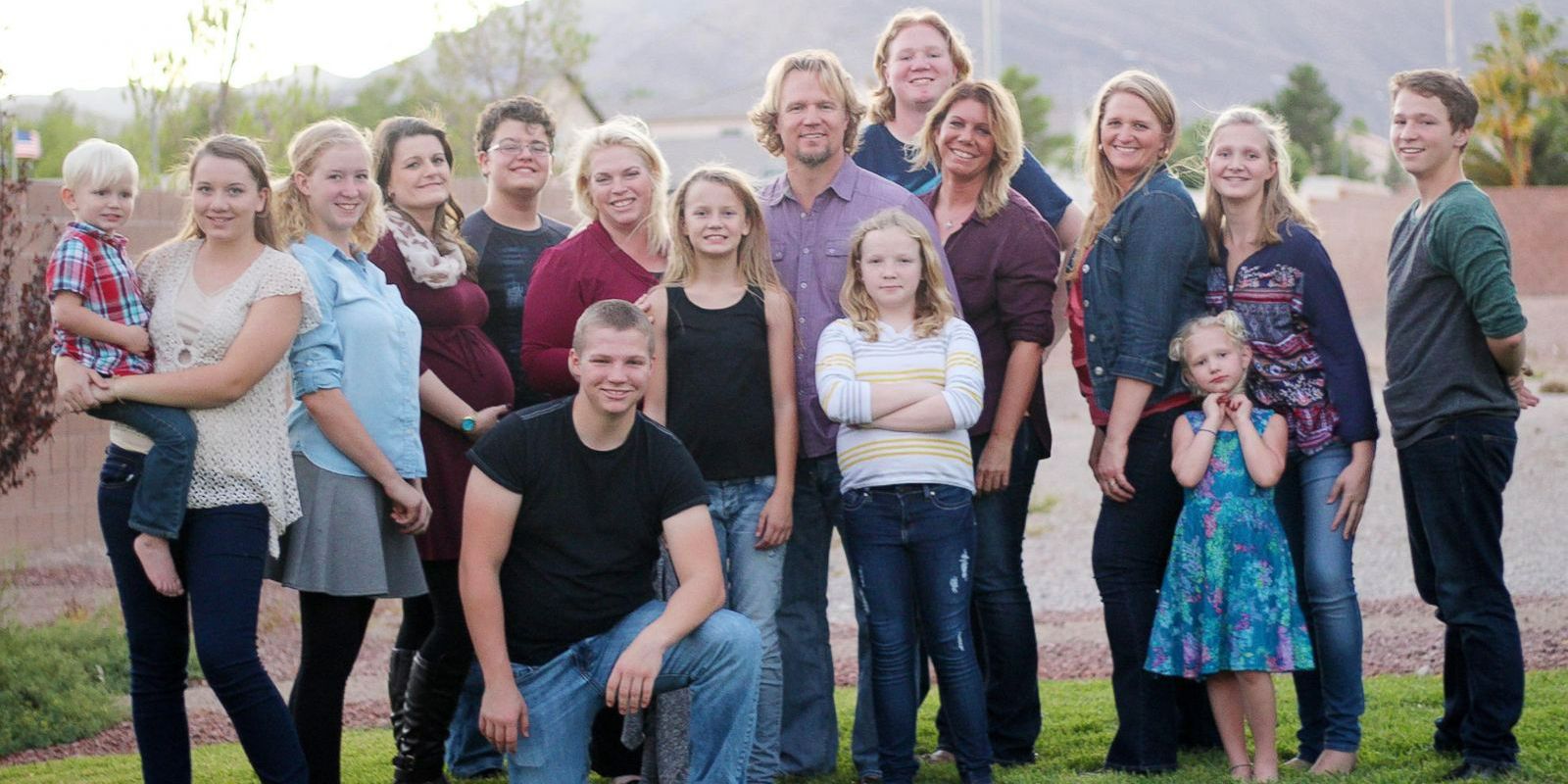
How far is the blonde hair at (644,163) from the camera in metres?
5.20

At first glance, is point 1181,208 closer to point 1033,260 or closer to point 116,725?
point 1033,260

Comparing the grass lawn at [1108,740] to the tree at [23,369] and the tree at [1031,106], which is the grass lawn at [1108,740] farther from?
the tree at [1031,106]

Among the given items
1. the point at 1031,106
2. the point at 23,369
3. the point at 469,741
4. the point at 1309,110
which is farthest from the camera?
the point at 1309,110

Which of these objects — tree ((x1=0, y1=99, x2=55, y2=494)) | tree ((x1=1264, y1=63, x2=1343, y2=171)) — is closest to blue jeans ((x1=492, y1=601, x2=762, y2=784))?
tree ((x1=0, y1=99, x2=55, y2=494))

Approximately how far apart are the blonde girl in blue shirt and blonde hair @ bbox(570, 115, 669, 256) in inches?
28.2

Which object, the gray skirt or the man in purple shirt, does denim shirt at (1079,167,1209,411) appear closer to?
the man in purple shirt

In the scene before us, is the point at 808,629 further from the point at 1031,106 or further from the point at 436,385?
the point at 1031,106

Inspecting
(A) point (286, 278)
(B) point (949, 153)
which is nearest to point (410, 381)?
(A) point (286, 278)

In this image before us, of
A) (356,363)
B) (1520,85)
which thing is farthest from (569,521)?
(1520,85)

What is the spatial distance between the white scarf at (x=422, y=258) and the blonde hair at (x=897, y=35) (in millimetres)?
1825

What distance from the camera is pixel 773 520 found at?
4871 millimetres

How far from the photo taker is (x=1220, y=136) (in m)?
5.01

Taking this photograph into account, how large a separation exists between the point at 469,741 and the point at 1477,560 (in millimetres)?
3437

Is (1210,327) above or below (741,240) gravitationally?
below
